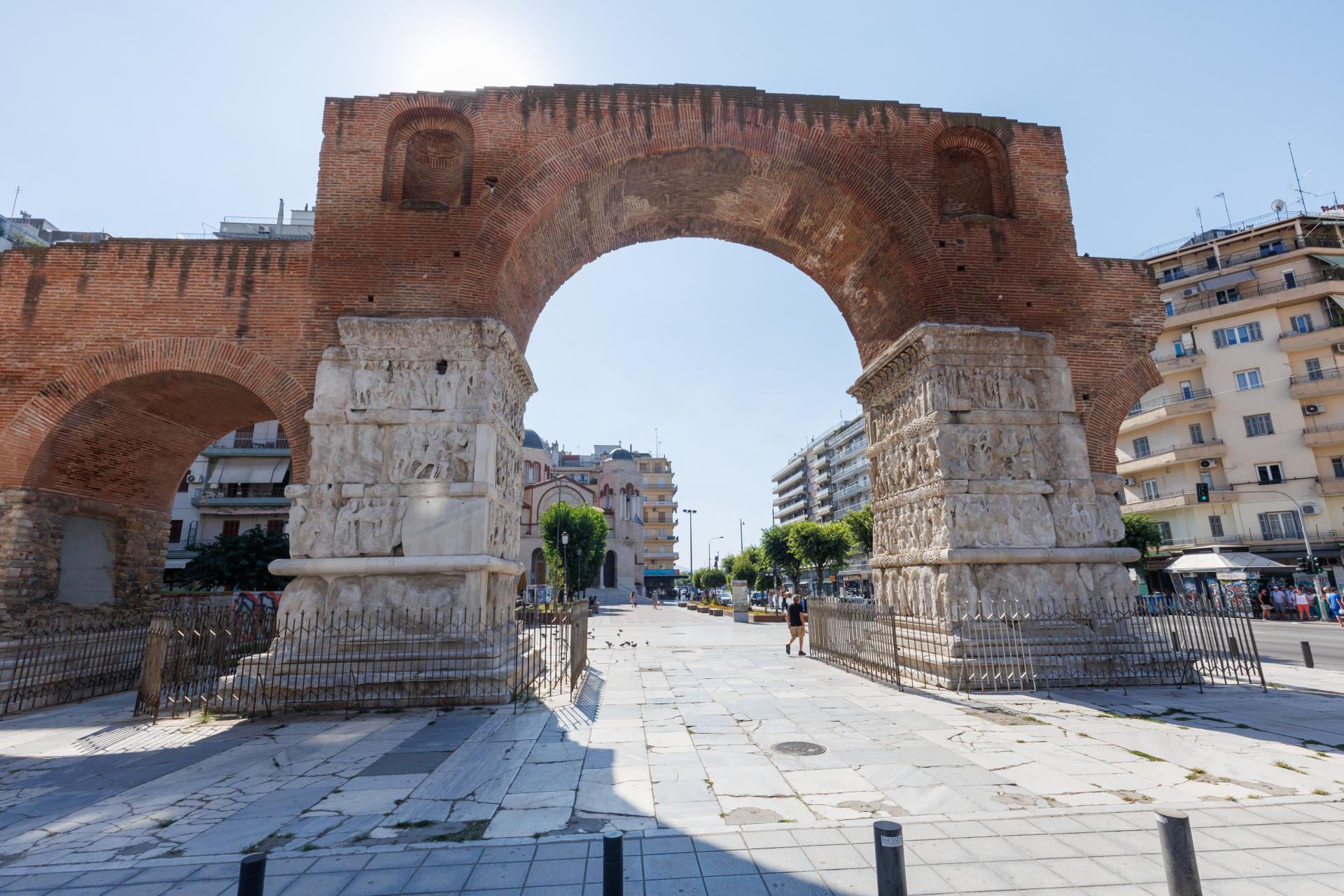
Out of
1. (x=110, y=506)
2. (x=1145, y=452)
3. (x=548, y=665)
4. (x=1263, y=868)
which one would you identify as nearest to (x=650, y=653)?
(x=548, y=665)

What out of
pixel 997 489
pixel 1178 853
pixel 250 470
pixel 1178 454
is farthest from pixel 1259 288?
pixel 250 470

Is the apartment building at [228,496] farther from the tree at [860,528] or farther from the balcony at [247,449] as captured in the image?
the tree at [860,528]

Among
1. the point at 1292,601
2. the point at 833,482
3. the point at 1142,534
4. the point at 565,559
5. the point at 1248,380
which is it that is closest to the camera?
the point at 1292,601

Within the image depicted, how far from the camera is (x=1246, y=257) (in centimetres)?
3120

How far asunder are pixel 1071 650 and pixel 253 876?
9.46 meters

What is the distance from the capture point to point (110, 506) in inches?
425

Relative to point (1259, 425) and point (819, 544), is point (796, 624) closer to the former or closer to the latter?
point (819, 544)

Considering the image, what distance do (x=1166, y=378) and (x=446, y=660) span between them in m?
37.6

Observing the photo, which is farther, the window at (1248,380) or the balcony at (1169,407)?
the balcony at (1169,407)

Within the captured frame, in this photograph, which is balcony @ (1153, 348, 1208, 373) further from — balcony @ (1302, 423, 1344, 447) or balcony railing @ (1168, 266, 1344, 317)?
balcony @ (1302, 423, 1344, 447)

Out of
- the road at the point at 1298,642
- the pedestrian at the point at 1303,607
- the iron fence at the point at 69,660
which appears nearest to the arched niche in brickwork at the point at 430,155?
the iron fence at the point at 69,660

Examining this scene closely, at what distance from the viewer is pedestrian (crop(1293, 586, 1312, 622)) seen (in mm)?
23453

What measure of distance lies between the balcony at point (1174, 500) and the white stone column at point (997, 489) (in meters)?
25.2

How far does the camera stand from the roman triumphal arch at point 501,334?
8688 mm
